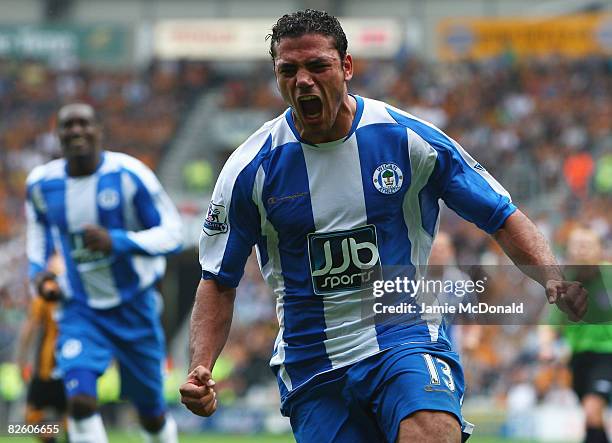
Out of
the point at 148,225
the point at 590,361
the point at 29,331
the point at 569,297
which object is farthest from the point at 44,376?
the point at 569,297

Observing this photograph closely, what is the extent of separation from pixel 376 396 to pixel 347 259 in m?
0.51

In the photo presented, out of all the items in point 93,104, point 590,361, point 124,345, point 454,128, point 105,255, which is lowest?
point 590,361

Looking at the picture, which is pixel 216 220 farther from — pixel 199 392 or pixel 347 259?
pixel 199 392

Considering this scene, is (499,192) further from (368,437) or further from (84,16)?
(84,16)

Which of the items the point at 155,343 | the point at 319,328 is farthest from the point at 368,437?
the point at 155,343

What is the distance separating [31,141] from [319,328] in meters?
24.6

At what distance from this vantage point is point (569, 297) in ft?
13.0

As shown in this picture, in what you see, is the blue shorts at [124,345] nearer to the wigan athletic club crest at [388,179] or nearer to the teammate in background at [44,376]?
the teammate in background at [44,376]

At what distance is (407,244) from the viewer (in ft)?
14.2

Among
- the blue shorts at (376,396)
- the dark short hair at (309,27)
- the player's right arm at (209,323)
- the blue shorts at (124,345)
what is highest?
the dark short hair at (309,27)

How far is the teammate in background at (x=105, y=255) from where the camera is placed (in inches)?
293

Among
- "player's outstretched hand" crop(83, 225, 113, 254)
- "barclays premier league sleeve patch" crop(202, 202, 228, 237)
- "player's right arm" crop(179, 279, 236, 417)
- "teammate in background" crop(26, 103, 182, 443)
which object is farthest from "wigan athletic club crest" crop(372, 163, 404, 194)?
"teammate in background" crop(26, 103, 182, 443)

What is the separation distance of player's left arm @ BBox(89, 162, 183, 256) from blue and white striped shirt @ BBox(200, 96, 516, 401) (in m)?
2.87

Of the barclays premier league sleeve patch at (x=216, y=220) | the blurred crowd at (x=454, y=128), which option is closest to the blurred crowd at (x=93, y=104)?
the blurred crowd at (x=454, y=128)
